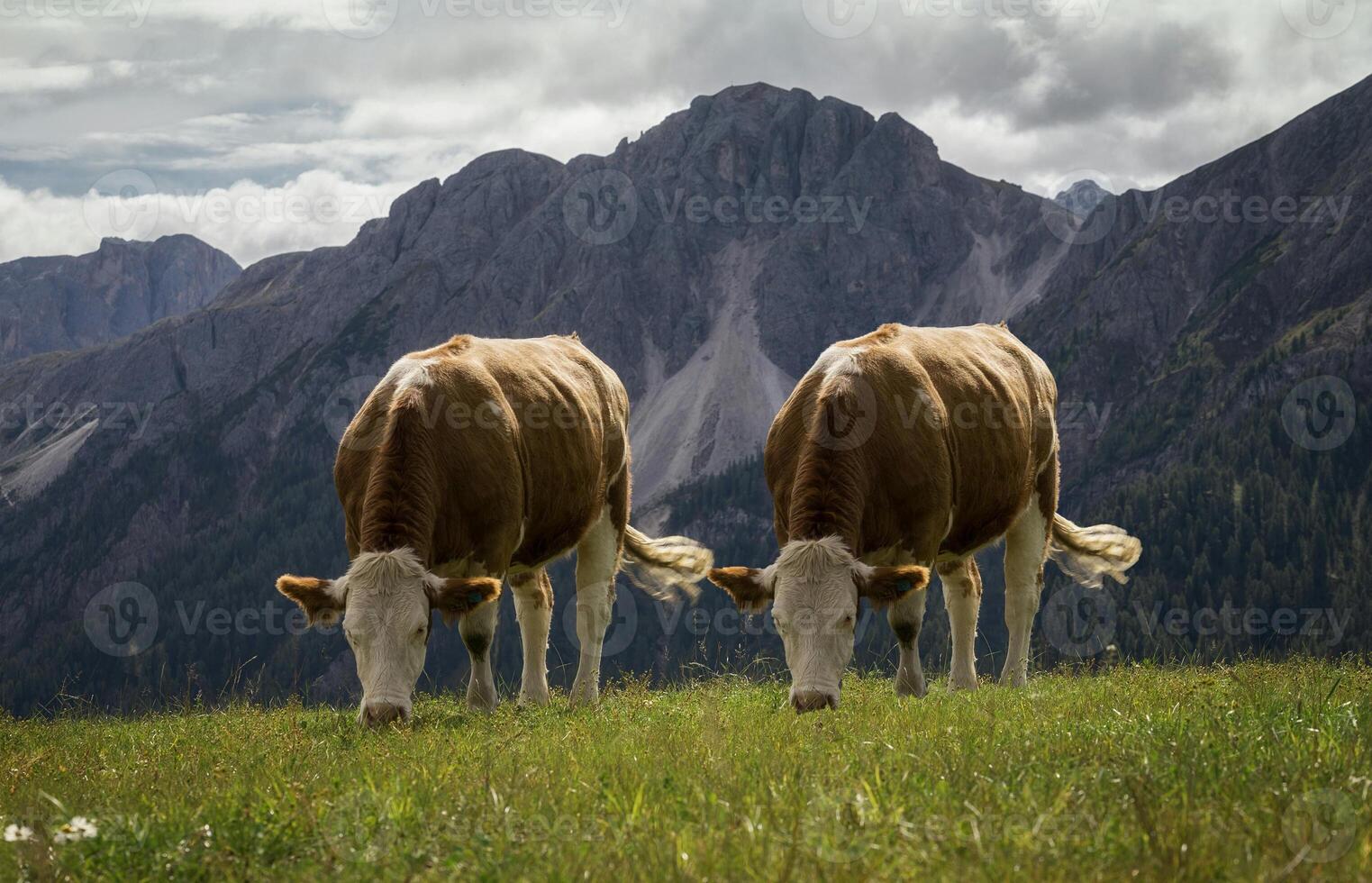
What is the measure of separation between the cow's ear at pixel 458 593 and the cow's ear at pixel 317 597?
85 centimetres

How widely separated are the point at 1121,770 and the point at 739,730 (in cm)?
324

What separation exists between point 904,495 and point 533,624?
196 inches

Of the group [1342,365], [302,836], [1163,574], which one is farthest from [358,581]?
[1342,365]

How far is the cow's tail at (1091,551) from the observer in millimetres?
15859

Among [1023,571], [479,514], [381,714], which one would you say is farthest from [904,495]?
[381,714]

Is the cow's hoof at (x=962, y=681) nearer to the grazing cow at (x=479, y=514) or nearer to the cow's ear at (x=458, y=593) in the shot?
the grazing cow at (x=479, y=514)

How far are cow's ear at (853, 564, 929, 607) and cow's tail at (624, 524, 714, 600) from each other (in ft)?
14.9

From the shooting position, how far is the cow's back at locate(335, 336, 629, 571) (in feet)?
36.0

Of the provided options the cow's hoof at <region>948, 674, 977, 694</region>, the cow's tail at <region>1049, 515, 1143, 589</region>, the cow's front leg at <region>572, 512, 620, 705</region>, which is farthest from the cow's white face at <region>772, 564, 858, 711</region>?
the cow's tail at <region>1049, 515, 1143, 589</region>

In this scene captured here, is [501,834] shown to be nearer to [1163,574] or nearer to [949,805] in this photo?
[949,805]

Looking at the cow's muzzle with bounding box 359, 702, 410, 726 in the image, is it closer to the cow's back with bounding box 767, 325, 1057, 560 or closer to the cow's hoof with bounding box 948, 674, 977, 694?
the cow's back with bounding box 767, 325, 1057, 560

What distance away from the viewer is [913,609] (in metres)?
12.1

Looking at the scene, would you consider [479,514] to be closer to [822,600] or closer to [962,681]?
[822,600]

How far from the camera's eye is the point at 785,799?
5.36m
